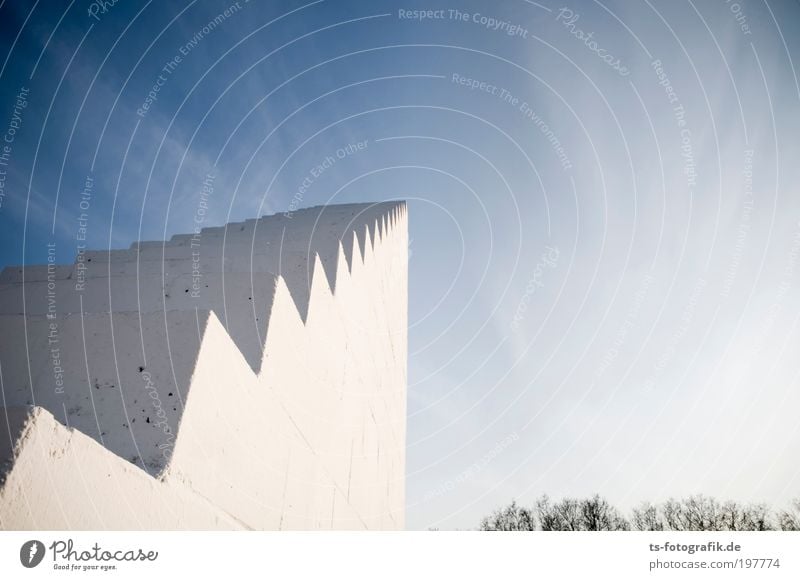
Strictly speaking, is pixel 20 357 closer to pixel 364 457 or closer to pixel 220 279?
pixel 220 279

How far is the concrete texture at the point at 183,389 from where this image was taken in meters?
1.39

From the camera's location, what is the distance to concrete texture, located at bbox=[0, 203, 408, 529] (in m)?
1.39

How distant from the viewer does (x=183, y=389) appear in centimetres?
185

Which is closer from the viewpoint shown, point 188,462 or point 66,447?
point 66,447

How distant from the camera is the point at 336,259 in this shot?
469 cm

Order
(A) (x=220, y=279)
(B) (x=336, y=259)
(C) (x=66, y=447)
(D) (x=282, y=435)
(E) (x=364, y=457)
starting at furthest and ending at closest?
(E) (x=364, y=457) < (B) (x=336, y=259) < (A) (x=220, y=279) < (D) (x=282, y=435) < (C) (x=66, y=447)
